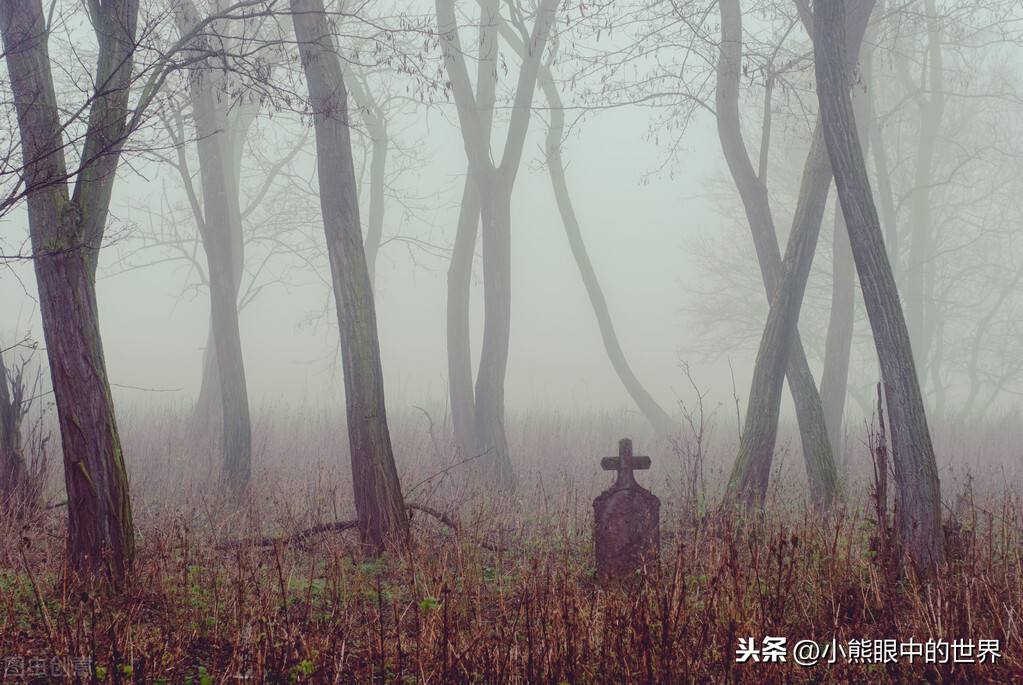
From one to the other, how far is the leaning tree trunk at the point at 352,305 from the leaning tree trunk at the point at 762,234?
3334 mm

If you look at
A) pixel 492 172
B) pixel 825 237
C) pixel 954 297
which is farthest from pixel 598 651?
pixel 954 297

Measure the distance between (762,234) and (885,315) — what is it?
11.1 feet

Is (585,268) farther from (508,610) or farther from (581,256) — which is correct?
(508,610)

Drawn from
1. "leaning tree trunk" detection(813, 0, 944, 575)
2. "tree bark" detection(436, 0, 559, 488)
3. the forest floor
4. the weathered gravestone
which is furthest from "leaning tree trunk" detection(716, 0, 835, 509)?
"tree bark" detection(436, 0, 559, 488)

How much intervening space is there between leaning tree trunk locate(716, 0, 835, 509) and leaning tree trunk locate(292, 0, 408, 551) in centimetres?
333

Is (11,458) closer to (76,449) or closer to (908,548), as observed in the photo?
(76,449)

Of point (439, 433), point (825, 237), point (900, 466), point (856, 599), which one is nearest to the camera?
point (856, 599)

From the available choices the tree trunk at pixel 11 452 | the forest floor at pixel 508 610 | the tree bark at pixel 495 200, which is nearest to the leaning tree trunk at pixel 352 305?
the forest floor at pixel 508 610

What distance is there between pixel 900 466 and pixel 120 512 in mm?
5296

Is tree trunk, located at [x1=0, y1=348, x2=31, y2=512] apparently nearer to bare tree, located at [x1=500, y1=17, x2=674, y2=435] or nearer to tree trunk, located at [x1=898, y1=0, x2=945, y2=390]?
bare tree, located at [x1=500, y1=17, x2=674, y2=435]

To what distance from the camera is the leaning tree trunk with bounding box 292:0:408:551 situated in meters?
6.65

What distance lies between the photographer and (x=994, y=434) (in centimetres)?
1465

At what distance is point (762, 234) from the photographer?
938 cm

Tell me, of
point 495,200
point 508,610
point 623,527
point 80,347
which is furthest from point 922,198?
point 80,347
